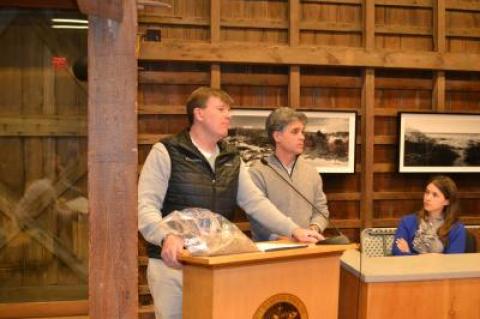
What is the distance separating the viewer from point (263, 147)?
13.5 feet

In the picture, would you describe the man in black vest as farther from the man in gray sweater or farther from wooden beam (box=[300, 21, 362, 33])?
wooden beam (box=[300, 21, 362, 33])

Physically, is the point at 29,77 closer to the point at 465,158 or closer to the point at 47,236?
the point at 47,236

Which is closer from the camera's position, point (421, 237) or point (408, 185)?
point (421, 237)

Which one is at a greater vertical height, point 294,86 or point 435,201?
point 294,86

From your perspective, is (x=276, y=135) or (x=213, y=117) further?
(x=276, y=135)

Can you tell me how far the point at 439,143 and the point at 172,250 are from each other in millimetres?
3212

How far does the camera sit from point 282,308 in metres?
1.85

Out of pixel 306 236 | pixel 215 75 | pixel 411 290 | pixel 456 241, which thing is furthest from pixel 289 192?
pixel 215 75

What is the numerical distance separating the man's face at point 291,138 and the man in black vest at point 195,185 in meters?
0.49

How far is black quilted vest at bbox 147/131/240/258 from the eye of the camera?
7.41 ft

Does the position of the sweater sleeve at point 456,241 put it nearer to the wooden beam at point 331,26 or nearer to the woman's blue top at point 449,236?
the woman's blue top at point 449,236

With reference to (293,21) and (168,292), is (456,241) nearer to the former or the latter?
(168,292)

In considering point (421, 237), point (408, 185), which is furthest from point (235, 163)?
point (408, 185)

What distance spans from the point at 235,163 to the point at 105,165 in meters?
0.73
